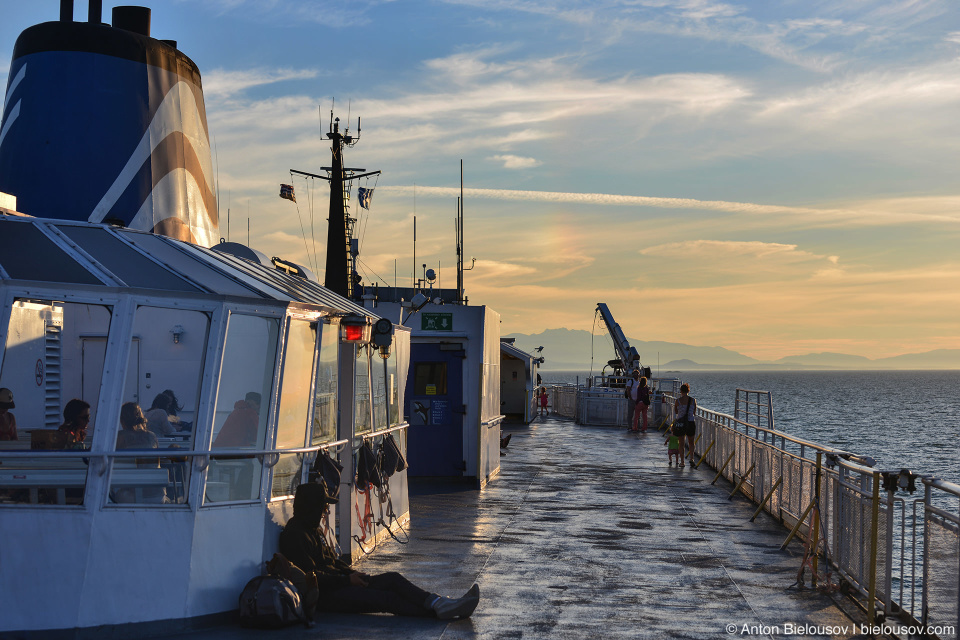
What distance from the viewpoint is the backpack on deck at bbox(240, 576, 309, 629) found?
26.5 ft

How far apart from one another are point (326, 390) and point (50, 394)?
10.5 feet

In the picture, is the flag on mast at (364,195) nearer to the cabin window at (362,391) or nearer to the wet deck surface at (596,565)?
the wet deck surface at (596,565)

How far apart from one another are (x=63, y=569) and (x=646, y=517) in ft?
31.6

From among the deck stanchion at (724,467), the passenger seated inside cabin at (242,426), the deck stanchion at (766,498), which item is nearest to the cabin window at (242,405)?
the passenger seated inside cabin at (242,426)

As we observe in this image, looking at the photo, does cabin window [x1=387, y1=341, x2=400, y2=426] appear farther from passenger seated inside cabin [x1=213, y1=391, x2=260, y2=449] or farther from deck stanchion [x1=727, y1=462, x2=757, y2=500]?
deck stanchion [x1=727, y1=462, x2=757, y2=500]

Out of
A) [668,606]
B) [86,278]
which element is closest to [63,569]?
[86,278]

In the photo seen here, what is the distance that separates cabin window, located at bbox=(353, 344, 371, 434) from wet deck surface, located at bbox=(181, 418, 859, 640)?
1689mm

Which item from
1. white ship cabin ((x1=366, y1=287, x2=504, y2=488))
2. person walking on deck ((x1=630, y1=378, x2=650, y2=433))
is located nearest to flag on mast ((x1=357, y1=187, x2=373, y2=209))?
person walking on deck ((x1=630, y1=378, x2=650, y2=433))

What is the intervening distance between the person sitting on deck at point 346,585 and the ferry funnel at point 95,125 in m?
5.42

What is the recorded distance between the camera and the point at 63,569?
7.76 meters

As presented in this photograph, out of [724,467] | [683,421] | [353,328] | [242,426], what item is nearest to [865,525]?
[353,328]

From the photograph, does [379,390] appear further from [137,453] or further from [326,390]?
[137,453]

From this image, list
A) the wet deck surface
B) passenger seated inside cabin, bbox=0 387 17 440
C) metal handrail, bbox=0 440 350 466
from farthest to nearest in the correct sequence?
1. the wet deck surface
2. passenger seated inside cabin, bbox=0 387 17 440
3. metal handrail, bbox=0 440 350 466

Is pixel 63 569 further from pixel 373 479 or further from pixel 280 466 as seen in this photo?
pixel 373 479
